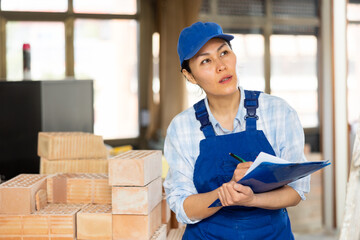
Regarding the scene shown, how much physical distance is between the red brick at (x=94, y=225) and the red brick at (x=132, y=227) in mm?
28

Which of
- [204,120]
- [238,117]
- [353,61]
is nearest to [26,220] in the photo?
[204,120]

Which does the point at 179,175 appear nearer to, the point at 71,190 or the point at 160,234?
the point at 160,234

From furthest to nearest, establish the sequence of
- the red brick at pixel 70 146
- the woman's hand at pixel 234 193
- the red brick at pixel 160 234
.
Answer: the red brick at pixel 70 146 → the red brick at pixel 160 234 → the woman's hand at pixel 234 193

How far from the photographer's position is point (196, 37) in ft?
5.25

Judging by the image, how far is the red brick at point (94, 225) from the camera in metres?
1.85

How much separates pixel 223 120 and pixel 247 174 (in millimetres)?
374

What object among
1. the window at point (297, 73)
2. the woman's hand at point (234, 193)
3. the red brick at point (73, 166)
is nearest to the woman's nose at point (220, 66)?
the woman's hand at point (234, 193)

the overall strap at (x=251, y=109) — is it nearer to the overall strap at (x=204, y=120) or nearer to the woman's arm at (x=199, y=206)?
the overall strap at (x=204, y=120)

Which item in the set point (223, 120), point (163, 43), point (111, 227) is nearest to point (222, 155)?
point (223, 120)

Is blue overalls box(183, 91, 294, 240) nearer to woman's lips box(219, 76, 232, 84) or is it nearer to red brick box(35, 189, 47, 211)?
woman's lips box(219, 76, 232, 84)

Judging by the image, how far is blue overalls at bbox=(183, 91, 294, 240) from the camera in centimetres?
161

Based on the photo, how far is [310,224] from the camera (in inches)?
184

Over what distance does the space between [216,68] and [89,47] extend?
4.35 m

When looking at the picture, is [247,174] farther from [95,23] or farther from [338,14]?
[95,23]
